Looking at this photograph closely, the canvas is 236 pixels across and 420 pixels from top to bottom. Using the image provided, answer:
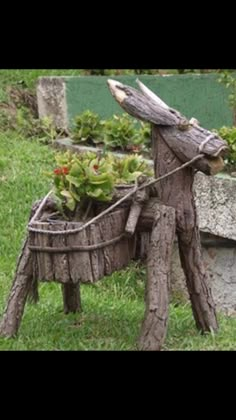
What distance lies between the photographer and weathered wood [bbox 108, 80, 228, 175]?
5.27 metres

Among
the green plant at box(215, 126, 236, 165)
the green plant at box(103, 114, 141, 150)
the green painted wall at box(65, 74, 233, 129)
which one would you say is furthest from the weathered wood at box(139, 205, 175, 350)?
the green painted wall at box(65, 74, 233, 129)

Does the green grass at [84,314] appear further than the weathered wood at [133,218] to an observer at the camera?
Yes

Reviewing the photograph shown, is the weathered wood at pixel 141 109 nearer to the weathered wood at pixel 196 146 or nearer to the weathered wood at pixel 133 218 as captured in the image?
the weathered wood at pixel 196 146

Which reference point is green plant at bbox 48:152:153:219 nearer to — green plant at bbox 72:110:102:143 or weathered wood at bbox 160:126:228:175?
weathered wood at bbox 160:126:228:175

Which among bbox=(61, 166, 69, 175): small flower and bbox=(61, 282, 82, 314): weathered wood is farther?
bbox=(61, 282, 82, 314): weathered wood

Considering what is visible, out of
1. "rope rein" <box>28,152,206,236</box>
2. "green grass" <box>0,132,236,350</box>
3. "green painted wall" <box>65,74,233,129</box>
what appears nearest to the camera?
"rope rein" <box>28,152,206,236</box>

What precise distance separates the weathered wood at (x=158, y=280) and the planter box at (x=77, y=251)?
192mm

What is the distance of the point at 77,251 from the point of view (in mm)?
5121

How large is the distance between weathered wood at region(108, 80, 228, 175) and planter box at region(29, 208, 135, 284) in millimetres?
505

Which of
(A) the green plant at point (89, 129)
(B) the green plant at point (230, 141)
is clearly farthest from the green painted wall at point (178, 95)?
(B) the green plant at point (230, 141)

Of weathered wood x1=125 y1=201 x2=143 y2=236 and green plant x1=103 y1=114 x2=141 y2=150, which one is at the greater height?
green plant x1=103 y1=114 x2=141 y2=150

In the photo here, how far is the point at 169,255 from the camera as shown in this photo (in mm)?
5312

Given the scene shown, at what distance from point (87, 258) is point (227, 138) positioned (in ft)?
10.4

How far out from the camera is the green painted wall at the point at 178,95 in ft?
35.3
